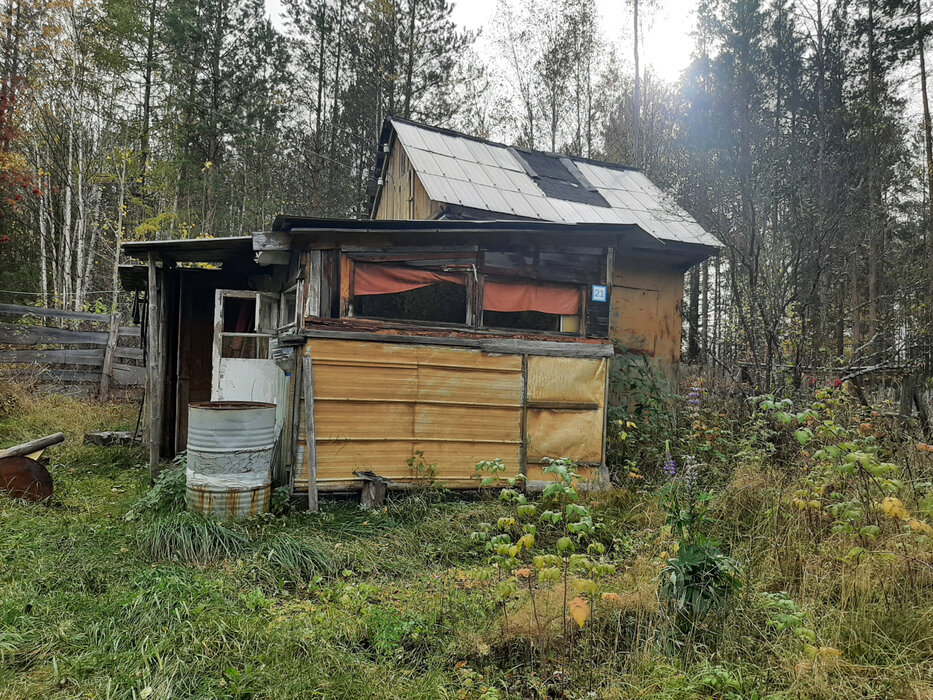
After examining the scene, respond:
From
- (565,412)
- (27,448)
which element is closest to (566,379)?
(565,412)

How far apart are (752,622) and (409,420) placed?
397cm

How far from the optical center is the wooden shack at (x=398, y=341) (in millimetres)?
6000

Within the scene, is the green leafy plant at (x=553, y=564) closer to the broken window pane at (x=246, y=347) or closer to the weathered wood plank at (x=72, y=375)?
the broken window pane at (x=246, y=347)

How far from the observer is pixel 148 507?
5379 mm

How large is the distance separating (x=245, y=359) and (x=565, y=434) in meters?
4.21

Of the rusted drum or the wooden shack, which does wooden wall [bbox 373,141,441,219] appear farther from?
the rusted drum

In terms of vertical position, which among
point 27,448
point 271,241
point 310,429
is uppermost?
point 271,241

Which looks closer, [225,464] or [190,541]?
[190,541]

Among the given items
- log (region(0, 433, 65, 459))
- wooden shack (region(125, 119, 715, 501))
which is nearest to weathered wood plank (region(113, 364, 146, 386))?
wooden shack (region(125, 119, 715, 501))

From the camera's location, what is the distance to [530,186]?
1071cm

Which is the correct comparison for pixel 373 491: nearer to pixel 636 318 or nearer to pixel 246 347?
pixel 246 347

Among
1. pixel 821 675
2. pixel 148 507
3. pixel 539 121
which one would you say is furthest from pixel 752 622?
pixel 539 121

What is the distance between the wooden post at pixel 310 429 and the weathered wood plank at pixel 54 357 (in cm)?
766

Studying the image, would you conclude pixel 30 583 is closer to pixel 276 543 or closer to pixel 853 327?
pixel 276 543
